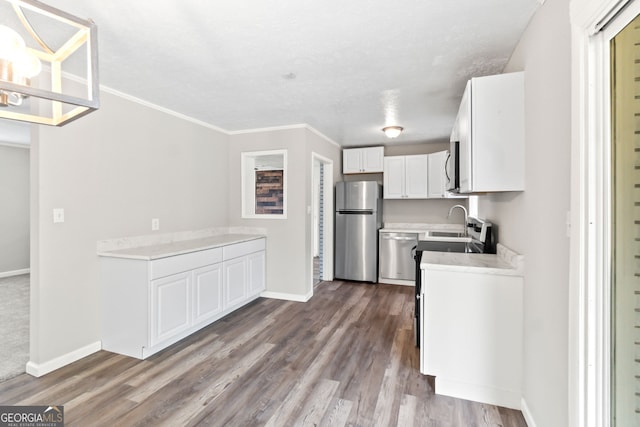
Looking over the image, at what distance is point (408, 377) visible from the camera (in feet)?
7.38

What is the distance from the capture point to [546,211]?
1508 mm

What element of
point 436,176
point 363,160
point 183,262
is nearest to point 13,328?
point 183,262

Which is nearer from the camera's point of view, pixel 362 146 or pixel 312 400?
pixel 312 400

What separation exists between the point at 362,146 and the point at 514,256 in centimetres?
390

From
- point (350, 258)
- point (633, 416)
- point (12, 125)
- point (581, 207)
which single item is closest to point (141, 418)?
point (633, 416)

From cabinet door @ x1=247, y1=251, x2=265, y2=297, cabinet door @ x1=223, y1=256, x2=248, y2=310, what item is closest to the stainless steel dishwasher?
cabinet door @ x1=247, y1=251, x2=265, y2=297

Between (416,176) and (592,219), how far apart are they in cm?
403

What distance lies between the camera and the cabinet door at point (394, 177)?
16.8 ft

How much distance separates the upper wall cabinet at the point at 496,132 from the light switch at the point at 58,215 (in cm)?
313

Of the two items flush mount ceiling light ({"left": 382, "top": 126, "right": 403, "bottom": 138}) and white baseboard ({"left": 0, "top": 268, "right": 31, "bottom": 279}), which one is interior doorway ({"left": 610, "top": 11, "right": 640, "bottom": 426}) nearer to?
flush mount ceiling light ({"left": 382, "top": 126, "right": 403, "bottom": 138})

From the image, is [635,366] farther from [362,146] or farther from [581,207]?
[362,146]

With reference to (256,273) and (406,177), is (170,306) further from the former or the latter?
(406,177)

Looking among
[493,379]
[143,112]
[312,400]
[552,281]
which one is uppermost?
[143,112]

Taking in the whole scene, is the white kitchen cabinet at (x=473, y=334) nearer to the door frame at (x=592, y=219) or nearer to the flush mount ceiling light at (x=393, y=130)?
the door frame at (x=592, y=219)
